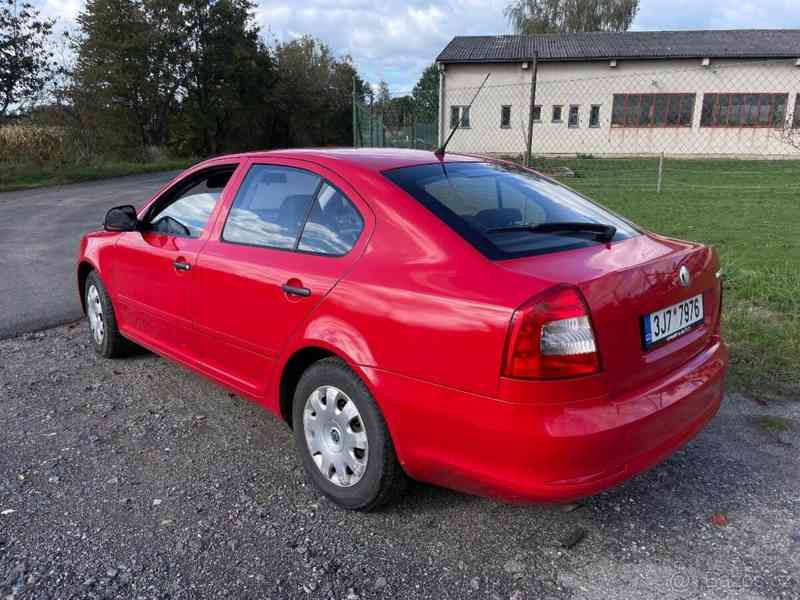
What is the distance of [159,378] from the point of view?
437 centimetres

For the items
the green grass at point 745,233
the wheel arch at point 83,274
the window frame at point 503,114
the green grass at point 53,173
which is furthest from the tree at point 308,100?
the wheel arch at point 83,274

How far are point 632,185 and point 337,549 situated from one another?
626 inches

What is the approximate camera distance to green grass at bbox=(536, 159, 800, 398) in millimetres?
4492

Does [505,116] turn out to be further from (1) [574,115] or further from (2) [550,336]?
(2) [550,336]

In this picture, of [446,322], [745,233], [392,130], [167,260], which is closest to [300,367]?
[446,322]

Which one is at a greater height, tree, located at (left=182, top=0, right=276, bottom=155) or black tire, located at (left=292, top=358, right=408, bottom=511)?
tree, located at (left=182, top=0, right=276, bottom=155)

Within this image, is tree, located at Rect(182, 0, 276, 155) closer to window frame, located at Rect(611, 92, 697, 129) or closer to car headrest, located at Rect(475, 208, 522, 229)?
window frame, located at Rect(611, 92, 697, 129)

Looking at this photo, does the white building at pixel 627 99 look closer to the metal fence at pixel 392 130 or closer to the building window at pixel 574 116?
the building window at pixel 574 116

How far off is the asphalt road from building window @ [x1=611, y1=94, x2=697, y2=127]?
73.7 feet

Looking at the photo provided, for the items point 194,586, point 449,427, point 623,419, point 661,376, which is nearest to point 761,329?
point 661,376

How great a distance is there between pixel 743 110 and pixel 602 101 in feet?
21.0

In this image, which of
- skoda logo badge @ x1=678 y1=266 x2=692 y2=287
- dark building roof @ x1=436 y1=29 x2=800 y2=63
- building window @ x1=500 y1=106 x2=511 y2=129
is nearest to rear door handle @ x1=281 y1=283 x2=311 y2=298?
skoda logo badge @ x1=678 y1=266 x2=692 y2=287

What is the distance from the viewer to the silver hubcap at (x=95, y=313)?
185 inches

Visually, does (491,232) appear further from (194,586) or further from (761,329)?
(761,329)
